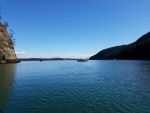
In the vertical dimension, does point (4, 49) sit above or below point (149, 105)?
above

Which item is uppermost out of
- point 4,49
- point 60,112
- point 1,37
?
point 1,37

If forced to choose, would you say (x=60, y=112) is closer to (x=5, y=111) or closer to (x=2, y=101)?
(x=5, y=111)

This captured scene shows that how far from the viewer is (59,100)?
31891 mm

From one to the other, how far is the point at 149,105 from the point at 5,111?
21630 mm

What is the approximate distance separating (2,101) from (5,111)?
6.39 meters

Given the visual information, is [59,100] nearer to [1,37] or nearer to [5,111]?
[5,111]

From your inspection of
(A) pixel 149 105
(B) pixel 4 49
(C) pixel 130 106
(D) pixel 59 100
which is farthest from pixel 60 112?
(B) pixel 4 49

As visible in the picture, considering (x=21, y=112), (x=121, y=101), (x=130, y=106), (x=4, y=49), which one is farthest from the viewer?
(x=4, y=49)

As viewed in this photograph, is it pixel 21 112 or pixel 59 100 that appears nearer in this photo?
pixel 21 112

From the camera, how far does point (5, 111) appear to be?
25562 millimetres

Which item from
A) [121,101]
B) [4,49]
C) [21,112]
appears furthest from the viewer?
[4,49]

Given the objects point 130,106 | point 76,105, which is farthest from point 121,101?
point 76,105

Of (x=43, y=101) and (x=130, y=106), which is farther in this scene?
(x=43, y=101)

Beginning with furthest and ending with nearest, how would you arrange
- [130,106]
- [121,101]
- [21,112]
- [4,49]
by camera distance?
1. [4,49]
2. [121,101]
3. [130,106]
4. [21,112]
